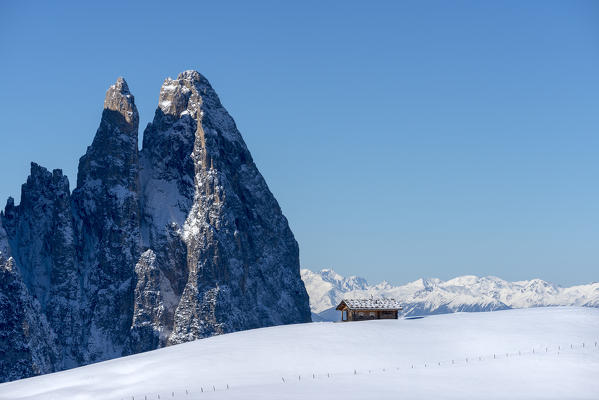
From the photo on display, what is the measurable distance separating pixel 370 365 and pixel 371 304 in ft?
157

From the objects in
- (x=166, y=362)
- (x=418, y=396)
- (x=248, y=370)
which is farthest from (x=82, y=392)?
(x=418, y=396)

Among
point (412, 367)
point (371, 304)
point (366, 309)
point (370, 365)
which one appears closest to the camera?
point (412, 367)

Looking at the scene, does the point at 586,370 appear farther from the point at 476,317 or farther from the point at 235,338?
the point at 235,338

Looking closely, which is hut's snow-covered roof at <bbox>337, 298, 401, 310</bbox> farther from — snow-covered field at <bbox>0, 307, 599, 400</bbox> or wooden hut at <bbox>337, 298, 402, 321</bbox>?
snow-covered field at <bbox>0, 307, 599, 400</bbox>

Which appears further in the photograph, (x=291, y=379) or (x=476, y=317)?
(x=476, y=317)

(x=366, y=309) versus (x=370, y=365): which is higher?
(x=366, y=309)

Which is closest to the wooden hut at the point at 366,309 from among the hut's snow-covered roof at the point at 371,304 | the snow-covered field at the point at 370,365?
the hut's snow-covered roof at the point at 371,304

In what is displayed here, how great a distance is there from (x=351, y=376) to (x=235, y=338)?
95.8ft

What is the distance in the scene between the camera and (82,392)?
97188mm

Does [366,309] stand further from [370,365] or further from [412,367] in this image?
[412,367]

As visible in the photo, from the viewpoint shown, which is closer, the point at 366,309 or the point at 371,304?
the point at 366,309

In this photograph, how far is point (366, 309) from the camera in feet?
472

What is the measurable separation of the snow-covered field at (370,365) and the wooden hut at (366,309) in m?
19.0

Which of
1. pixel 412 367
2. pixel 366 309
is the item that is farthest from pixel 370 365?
pixel 366 309
